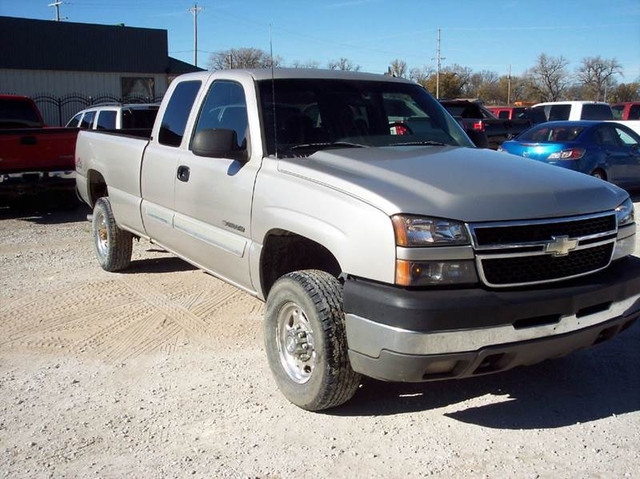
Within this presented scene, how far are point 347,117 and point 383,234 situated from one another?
1733mm

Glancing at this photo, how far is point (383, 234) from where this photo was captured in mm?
3367

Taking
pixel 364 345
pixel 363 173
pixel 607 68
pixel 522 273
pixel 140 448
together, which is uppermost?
pixel 607 68

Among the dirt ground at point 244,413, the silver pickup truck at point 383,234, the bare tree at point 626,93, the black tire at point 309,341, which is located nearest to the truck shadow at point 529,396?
the dirt ground at point 244,413

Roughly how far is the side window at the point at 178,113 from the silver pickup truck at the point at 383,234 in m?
0.13

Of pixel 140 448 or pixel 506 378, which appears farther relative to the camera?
pixel 506 378

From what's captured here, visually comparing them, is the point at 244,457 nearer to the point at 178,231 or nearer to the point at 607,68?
Answer: the point at 178,231

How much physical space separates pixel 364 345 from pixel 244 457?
0.85 m

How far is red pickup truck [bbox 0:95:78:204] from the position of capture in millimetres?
10180

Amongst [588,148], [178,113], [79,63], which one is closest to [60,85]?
[79,63]

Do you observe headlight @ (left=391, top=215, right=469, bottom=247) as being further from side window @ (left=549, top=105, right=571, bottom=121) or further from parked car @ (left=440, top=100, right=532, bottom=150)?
side window @ (left=549, top=105, right=571, bottom=121)

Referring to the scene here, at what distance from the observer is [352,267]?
3.52 metres

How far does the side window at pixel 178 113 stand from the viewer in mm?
5516

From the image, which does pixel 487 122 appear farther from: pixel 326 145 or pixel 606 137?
pixel 326 145

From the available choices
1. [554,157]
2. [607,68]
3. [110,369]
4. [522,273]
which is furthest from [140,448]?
[607,68]
